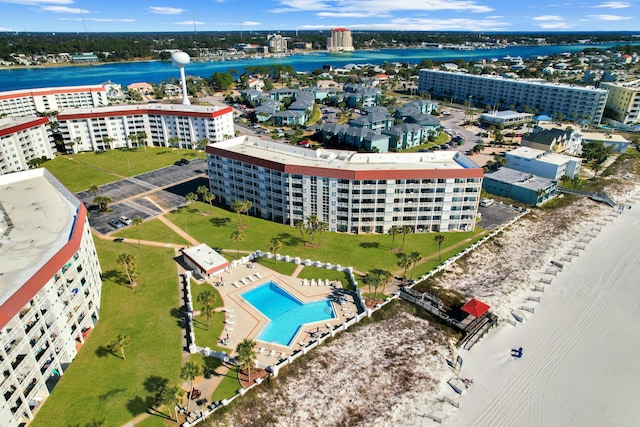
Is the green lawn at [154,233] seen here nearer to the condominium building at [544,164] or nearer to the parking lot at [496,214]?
the parking lot at [496,214]

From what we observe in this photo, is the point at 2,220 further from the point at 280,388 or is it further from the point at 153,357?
the point at 280,388

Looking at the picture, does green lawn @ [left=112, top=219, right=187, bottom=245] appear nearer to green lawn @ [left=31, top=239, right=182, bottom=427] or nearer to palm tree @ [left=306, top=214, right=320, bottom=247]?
green lawn @ [left=31, top=239, right=182, bottom=427]

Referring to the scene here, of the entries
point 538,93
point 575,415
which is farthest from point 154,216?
point 538,93

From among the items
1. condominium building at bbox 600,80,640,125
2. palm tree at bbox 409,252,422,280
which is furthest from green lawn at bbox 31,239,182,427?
condominium building at bbox 600,80,640,125

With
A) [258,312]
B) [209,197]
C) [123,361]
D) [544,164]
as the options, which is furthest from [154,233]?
[544,164]

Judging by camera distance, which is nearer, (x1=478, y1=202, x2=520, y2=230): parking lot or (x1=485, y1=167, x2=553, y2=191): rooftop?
(x1=478, y1=202, x2=520, y2=230): parking lot

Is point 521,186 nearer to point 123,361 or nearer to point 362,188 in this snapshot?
point 362,188

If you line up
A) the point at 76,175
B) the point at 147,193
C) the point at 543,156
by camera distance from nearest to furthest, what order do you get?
the point at 147,193 < the point at 543,156 < the point at 76,175
